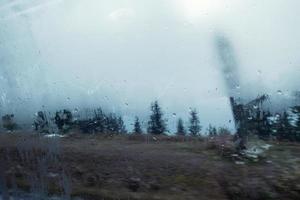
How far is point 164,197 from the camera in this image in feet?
32.4

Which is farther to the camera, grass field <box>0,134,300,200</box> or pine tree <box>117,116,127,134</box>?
pine tree <box>117,116,127,134</box>

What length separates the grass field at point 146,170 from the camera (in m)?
10.0

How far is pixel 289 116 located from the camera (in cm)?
1331

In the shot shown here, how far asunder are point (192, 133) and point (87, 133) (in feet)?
9.23

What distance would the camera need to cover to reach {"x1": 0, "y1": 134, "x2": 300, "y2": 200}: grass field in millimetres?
10000

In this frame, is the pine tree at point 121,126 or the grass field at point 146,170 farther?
the pine tree at point 121,126

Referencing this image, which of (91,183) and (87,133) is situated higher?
(87,133)

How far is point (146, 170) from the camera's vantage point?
36.5 feet

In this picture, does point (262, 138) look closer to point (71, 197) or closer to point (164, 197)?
point (164, 197)

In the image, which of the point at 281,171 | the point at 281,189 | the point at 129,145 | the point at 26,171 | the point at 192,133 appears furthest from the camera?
the point at 192,133

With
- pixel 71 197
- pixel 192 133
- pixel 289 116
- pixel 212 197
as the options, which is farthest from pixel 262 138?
pixel 71 197

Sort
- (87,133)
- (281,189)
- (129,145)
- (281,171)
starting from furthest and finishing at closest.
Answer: (87,133), (129,145), (281,171), (281,189)

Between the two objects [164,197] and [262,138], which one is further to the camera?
[262,138]

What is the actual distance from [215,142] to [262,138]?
123 cm
